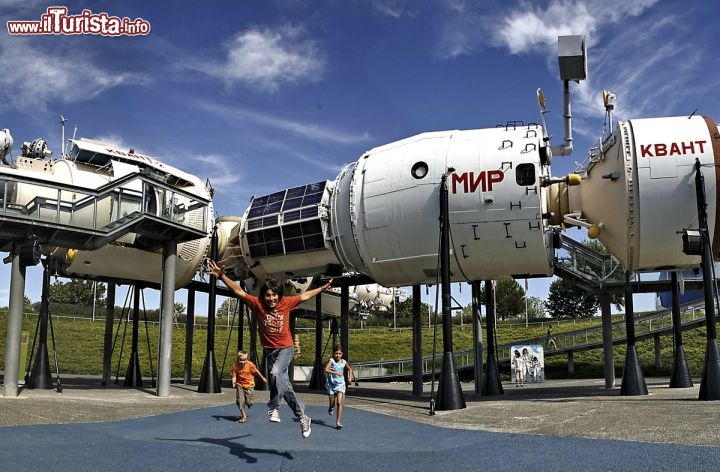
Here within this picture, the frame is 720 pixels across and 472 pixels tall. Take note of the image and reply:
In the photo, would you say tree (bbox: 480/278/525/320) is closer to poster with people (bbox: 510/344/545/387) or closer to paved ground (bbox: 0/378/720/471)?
poster with people (bbox: 510/344/545/387)

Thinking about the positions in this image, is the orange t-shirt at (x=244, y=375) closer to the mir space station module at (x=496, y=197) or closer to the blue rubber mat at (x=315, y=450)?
the blue rubber mat at (x=315, y=450)

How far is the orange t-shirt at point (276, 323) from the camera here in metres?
8.52

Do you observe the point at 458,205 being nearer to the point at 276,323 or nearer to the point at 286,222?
the point at 286,222

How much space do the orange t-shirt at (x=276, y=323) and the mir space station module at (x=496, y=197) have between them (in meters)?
9.40

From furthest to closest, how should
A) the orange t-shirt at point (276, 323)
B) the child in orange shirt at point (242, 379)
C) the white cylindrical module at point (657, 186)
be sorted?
the white cylindrical module at point (657, 186), the child in orange shirt at point (242, 379), the orange t-shirt at point (276, 323)

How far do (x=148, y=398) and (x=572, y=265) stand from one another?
50.4ft

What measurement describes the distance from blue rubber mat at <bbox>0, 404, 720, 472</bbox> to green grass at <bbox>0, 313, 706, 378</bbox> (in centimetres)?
2213

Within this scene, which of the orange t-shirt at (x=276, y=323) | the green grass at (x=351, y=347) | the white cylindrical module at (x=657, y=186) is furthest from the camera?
the green grass at (x=351, y=347)

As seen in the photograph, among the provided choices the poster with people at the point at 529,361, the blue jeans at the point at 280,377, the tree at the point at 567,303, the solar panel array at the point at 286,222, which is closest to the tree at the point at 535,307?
the tree at the point at 567,303

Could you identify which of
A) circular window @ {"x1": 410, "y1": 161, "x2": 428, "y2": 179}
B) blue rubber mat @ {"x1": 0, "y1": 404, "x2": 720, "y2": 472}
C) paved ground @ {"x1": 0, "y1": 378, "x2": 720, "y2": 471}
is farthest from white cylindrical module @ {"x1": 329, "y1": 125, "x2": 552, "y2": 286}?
blue rubber mat @ {"x1": 0, "y1": 404, "x2": 720, "y2": 472}

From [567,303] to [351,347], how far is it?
1438 inches

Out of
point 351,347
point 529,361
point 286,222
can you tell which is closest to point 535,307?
point 351,347

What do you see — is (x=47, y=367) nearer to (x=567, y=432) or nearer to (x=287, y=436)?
(x=287, y=436)

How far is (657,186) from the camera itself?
52.1ft
